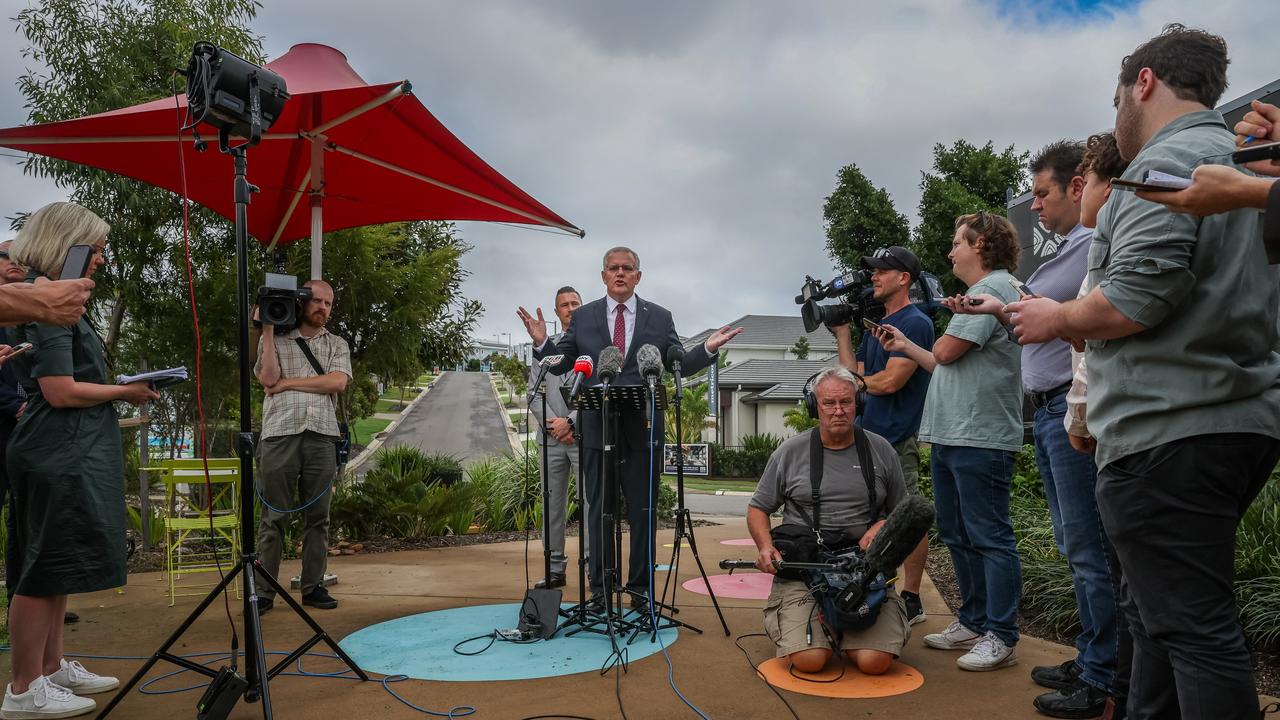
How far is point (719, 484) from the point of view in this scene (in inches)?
1052

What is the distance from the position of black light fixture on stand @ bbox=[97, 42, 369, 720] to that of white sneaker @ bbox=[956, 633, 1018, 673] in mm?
2631

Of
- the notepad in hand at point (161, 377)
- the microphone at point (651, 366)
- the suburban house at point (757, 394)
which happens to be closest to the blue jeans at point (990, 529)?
the microphone at point (651, 366)

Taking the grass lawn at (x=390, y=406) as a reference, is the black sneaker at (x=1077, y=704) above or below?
below

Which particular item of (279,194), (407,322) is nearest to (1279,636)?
(279,194)

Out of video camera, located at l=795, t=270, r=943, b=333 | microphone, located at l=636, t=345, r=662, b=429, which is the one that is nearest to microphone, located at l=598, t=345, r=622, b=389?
microphone, located at l=636, t=345, r=662, b=429

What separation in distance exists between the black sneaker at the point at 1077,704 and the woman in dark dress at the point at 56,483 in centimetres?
345

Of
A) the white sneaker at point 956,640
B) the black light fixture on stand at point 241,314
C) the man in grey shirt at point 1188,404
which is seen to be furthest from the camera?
the white sneaker at point 956,640

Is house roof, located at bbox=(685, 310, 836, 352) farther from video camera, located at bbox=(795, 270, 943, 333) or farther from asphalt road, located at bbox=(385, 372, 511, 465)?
video camera, located at bbox=(795, 270, 943, 333)

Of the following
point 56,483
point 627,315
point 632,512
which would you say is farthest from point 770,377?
point 56,483

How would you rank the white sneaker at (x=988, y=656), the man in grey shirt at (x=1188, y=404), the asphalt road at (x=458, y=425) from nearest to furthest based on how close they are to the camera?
the man in grey shirt at (x=1188, y=404), the white sneaker at (x=988, y=656), the asphalt road at (x=458, y=425)

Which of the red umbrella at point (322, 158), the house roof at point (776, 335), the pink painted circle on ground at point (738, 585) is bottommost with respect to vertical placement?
the pink painted circle on ground at point (738, 585)

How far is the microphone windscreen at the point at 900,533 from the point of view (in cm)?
316

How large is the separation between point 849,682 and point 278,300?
11.9 feet

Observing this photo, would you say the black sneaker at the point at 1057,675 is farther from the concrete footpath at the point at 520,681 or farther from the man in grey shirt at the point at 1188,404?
the man in grey shirt at the point at 1188,404
